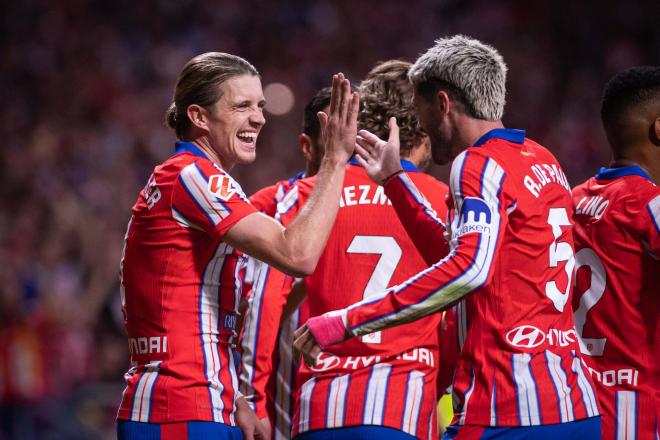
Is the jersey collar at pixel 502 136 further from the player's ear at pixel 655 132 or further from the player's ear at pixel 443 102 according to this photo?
the player's ear at pixel 655 132

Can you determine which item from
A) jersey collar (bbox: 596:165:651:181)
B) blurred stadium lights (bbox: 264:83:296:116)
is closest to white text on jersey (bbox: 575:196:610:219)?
jersey collar (bbox: 596:165:651:181)

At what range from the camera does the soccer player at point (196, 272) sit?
10.8 ft

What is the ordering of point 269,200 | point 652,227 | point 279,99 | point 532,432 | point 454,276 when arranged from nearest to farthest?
point 454,276, point 532,432, point 652,227, point 269,200, point 279,99

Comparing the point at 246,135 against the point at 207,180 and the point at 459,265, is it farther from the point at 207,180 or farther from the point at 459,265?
the point at 459,265

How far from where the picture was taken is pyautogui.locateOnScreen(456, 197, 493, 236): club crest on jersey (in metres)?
3.04

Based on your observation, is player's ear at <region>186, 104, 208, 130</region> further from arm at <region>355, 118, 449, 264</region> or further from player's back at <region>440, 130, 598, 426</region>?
player's back at <region>440, 130, 598, 426</region>

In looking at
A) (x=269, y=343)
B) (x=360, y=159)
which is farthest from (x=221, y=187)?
(x=269, y=343)

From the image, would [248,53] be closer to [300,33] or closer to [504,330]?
[300,33]

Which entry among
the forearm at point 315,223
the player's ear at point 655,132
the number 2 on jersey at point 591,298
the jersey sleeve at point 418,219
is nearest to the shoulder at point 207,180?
the forearm at point 315,223

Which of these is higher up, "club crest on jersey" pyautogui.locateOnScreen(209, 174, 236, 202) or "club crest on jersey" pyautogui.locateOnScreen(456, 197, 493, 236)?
"club crest on jersey" pyautogui.locateOnScreen(209, 174, 236, 202)

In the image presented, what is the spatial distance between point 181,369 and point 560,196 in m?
1.46

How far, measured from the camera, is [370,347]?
373 cm

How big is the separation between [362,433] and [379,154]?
108 cm

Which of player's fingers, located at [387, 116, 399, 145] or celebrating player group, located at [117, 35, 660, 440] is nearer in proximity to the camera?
celebrating player group, located at [117, 35, 660, 440]
